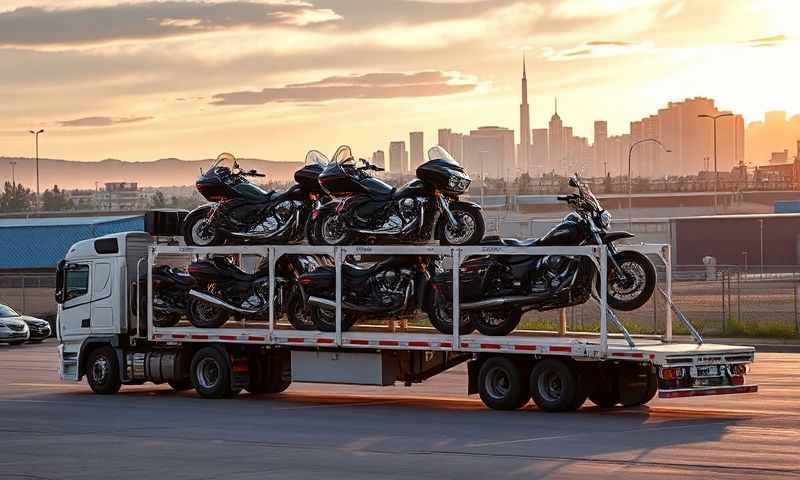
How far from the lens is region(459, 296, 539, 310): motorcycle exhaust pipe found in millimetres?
20875

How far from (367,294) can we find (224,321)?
2.99m

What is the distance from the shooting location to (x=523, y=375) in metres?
20.6

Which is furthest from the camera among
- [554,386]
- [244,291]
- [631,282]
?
[244,291]

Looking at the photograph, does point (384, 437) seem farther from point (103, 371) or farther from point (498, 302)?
point (103, 371)

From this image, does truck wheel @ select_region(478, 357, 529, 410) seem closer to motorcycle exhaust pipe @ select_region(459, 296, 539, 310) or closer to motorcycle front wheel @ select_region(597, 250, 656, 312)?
motorcycle exhaust pipe @ select_region(459, 296, 539, 310)

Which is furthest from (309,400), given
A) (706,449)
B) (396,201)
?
(706,449)

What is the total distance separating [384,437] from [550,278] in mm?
4409

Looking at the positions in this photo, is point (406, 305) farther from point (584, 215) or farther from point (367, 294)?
point (584, 215)

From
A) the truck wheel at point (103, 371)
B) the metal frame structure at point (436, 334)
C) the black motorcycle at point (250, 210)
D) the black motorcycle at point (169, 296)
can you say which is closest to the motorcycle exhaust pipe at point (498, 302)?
the metal frame structure at point (436, 334)

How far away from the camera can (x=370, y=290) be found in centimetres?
2247

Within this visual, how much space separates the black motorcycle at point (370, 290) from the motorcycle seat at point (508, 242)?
3.86 ft

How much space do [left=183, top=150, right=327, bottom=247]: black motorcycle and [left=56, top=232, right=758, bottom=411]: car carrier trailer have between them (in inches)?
17.0

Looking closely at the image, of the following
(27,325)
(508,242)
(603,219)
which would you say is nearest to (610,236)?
(603,219)

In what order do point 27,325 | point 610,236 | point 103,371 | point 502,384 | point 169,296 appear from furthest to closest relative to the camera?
point 27,325, point 103,371, point 169,296, point 502,384, point 610,236
